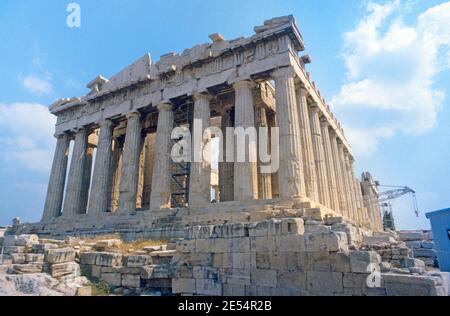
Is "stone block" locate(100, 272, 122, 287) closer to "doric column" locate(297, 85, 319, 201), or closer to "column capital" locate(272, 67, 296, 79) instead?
"doric column" locate(297, 85, 319, 201)

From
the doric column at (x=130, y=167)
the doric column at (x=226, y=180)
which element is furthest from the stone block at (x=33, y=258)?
the doric column at (x=226, y=180)

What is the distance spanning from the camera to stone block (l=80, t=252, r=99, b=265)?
886 cm

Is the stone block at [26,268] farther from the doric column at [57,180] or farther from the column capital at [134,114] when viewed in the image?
the doric column at [57,180]

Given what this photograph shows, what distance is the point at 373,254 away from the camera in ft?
19.6

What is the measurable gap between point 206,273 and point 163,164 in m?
Answer: 11.4

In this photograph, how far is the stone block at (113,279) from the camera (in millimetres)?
8195

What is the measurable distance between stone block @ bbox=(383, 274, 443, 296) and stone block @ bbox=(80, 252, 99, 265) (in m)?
7.66

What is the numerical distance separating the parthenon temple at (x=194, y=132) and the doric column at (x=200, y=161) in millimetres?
61

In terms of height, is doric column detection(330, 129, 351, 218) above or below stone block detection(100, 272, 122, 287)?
above

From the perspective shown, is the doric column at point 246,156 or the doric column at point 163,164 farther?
the doric column at point 163,164

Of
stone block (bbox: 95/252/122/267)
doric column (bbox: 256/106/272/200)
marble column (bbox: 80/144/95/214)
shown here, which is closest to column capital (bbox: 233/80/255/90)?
doric column (bbox: 256/106/272/200)

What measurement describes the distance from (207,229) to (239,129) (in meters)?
8.26

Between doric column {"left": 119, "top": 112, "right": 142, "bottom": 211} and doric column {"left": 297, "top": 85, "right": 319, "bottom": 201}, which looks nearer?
doric column {"left": 297, "top": 85, "right": 319, "bottom": 201}
